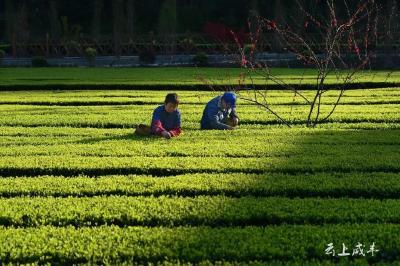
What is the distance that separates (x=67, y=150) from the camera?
27.2 feet

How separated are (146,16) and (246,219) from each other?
53.0 meters

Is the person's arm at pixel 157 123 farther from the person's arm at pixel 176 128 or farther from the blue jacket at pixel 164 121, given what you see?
the person's arm at pixel 176 128

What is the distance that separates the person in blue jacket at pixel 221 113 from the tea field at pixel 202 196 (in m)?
0.28

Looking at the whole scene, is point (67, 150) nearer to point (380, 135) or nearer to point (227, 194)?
point (227, 194)

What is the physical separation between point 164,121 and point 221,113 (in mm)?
1268

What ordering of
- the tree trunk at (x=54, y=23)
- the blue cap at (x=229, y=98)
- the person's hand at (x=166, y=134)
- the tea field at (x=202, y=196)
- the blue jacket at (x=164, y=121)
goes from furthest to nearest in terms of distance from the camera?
the tree trunk at (x=54, y=23)
the blue cap at (x=229, y=98)
the blue jacket at (x=164, y=121)
the person's hand at (x=166, y=134)
the tea field at (x=202, y=196)

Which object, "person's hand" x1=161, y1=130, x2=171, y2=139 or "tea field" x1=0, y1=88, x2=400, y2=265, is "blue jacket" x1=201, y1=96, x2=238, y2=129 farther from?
"person's hand" x1=161, y1=130, x2=171, y2=139

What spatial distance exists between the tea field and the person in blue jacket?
279mm

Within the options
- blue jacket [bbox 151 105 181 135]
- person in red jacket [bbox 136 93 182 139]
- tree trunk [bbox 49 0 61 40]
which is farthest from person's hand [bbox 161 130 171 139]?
tree trunk [bbox 49 0 61 40]

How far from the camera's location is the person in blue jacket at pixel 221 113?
9.87 m

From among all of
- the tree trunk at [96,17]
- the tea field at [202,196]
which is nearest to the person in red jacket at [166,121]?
the tea field at [202,196]

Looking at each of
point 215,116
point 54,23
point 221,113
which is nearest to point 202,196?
point 215,116

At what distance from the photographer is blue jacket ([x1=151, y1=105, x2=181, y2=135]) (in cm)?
930

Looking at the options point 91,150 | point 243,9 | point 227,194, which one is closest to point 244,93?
point 91,150
